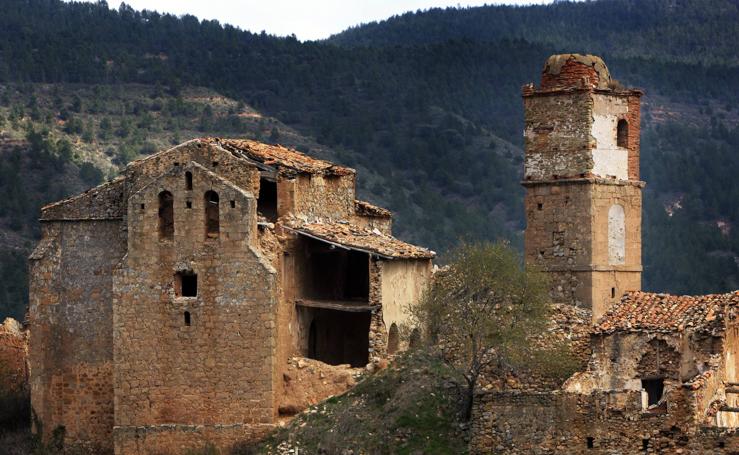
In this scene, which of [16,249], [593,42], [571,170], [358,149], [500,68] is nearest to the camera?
[571,170]

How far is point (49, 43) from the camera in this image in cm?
7706

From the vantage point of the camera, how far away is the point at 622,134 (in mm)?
33781

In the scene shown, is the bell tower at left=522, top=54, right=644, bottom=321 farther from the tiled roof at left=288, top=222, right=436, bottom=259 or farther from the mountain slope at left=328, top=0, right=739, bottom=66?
the mountain slope at left=328, top=0, right=739, bottom=66

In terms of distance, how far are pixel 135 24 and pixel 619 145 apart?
53.3 m

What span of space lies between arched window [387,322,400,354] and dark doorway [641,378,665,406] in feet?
16.3

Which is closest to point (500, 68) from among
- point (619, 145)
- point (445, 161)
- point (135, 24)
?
point (445, 161)

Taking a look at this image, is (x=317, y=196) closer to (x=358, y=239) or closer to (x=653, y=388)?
(x=358, y=239)

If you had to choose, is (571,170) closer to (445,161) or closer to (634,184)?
(634,184)

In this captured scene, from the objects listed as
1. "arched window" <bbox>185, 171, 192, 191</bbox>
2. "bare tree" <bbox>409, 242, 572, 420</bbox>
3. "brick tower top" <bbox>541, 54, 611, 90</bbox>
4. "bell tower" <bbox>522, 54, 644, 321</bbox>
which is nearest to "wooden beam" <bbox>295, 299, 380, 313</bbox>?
"bare tree" <bbox>409, 242, 572, 420</bbox>

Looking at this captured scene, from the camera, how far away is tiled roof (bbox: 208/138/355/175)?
3312cm

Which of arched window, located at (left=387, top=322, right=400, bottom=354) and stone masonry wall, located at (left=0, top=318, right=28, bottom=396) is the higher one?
arched window, located at (left=387, top=322, right=400, bottom=354)

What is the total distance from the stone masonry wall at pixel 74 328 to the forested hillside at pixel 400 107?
25.4 meters

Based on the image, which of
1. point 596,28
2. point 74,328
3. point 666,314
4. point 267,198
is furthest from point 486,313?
point 596,28

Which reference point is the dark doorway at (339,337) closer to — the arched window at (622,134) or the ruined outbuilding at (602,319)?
the ruined outbuilding at (602,319)
